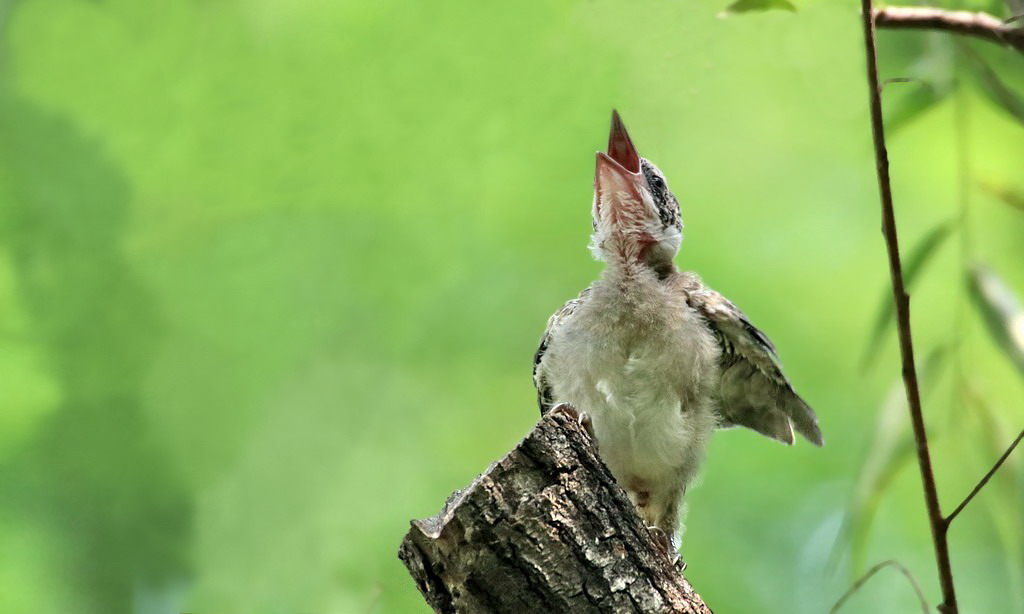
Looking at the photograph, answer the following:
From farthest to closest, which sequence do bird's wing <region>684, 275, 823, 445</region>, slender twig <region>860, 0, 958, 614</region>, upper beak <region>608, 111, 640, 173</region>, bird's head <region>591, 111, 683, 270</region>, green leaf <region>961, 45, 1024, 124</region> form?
1. upper beak <region>608, 111, 640, 173</region>
2. bird's head <region>591, 111, 683, 270</region>
3. bird's wing <region>684, 275, 823, 445</region>
4. green leaf <region>961, 45, 1024, 124</region>
5. slender twig <region>860, 0, 958, 614</region>

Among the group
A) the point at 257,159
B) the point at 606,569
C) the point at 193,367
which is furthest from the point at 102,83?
the point at 606,569

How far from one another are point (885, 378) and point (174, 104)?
3.48 m

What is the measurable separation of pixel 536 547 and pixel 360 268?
10.3ft

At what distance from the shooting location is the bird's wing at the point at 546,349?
9.71ft

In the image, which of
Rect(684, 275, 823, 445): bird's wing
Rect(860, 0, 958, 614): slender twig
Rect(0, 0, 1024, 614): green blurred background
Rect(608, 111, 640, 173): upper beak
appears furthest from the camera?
Rect(0, 0, 1024, 614): green blurred background

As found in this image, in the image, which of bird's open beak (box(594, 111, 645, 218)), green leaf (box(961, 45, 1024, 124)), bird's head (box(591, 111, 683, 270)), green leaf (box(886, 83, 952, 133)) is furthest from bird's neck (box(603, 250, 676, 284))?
green leaf (box(961, 45, 1024, 124))

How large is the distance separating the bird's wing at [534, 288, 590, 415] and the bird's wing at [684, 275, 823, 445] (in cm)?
33

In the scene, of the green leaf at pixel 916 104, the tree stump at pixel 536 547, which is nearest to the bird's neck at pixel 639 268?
the green leaf at pixel 916 104

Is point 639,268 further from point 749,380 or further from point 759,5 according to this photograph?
point 759,5

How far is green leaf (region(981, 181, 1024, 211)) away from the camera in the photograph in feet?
9.02

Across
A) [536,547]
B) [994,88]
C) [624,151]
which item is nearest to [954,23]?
[994,88]

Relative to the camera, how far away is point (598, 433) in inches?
110

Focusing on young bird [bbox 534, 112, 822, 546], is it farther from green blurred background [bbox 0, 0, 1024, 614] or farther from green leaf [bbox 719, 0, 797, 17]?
green blurred background [bbox 0, 0, 1024, 614]

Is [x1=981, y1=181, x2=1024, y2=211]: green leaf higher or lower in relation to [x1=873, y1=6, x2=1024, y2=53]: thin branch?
lower
